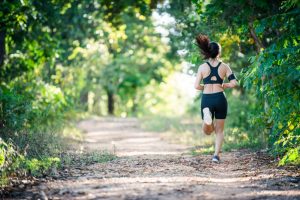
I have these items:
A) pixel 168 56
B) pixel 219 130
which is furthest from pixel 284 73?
pixel 168 56

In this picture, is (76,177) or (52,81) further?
(52,81)

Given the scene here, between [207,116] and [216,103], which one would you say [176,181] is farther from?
[216,103]

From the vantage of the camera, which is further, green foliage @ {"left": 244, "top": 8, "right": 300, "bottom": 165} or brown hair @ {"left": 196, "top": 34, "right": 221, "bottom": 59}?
brown hair @ {"left": 196, "top": 34, "right": 221, "bottom": 59}

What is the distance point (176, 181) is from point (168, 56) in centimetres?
1446

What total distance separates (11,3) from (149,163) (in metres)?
5.85

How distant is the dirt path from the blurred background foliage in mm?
605

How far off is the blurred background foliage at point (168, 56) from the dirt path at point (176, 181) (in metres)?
0.60

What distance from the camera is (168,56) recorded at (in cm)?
2138

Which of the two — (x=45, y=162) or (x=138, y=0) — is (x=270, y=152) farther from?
(x=138, y=0)

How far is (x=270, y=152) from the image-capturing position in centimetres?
1001

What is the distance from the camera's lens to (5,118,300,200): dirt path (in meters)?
6.40

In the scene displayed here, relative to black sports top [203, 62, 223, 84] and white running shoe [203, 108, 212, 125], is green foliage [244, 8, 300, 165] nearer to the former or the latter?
black sports top [203, 62, 223, 84]

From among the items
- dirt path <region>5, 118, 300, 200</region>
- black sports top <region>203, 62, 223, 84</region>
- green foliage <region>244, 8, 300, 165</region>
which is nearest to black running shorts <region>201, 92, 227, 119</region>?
black sports top <region>203, 62, 223, 84</region>

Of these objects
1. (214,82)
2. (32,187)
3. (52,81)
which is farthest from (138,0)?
(32,187)
